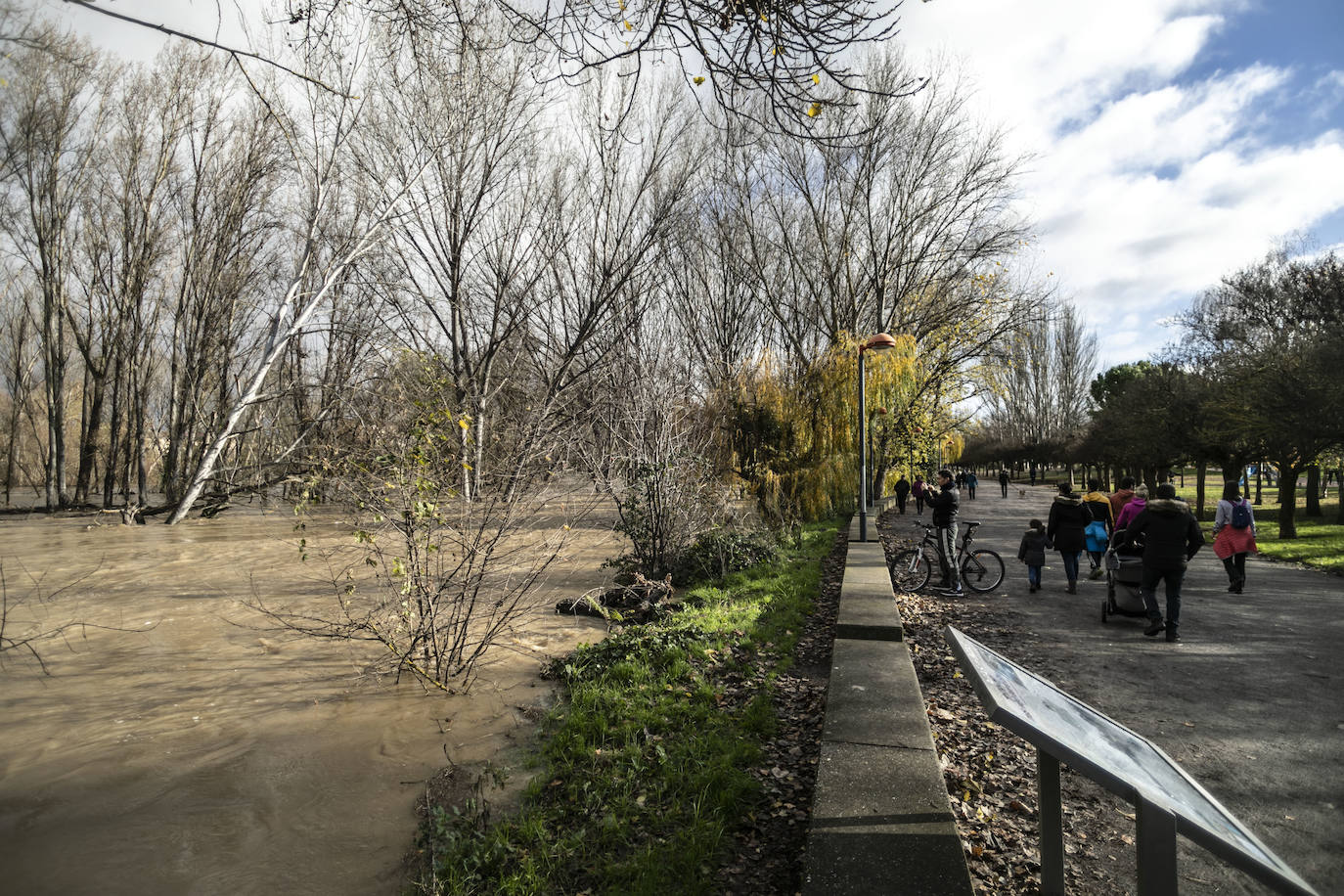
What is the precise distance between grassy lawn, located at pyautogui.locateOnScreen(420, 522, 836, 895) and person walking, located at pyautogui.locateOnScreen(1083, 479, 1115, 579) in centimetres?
641

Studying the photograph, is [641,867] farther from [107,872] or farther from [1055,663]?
[1055,663]

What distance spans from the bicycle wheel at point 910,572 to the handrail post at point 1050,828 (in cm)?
773

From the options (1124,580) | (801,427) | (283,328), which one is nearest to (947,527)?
(1124,580)

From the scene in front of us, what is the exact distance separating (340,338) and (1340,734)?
2232 cm

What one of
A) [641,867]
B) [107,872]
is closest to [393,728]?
[107,872]

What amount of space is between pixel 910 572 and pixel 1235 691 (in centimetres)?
608

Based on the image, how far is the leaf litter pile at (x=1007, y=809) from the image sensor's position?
323 cm

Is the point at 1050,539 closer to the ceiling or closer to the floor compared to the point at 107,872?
closer to the ceiling

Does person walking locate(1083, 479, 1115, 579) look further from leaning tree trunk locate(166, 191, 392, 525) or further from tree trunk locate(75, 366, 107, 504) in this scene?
tree trunk locate(75, 366, 107, 504)

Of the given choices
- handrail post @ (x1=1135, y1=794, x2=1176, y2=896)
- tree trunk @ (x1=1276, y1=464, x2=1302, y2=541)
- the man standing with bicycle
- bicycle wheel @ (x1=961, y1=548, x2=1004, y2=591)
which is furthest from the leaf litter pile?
tree trunk @ (x1=1276, y1=464, x2=1302, y2=541)

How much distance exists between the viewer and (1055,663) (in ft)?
21.5

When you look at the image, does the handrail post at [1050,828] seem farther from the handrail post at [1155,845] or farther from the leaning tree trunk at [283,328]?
the leaning tree trunk at [283,328]

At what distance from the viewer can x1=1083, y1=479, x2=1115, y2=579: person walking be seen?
10695 millimetres

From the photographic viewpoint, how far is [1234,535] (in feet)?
33.5
